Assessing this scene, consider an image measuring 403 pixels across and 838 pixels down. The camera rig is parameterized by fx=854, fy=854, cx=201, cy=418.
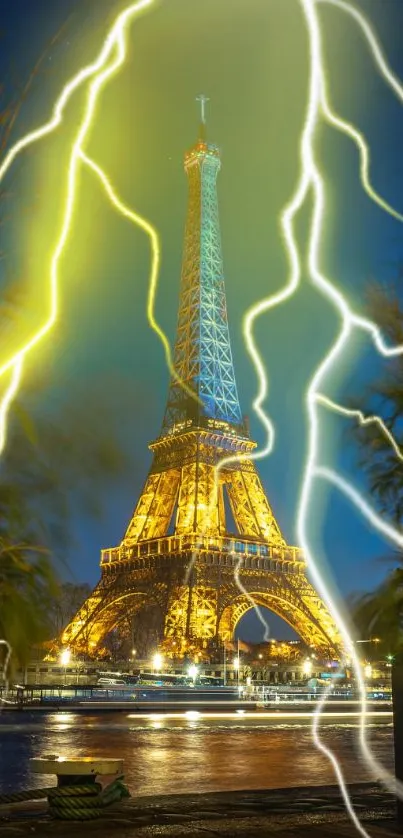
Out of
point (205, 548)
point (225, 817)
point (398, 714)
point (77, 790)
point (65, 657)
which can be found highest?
point (205, 548)

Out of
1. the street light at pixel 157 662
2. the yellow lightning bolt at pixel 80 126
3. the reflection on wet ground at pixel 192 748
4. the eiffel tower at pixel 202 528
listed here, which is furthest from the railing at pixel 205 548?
the yellow lightning bolt at pixel 80 126

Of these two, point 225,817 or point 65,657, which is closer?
point 225,817

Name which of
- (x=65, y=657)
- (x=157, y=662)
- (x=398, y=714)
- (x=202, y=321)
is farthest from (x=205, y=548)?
(x=398, y=714)

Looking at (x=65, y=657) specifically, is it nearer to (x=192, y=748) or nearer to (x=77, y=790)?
(x=192, y=748)

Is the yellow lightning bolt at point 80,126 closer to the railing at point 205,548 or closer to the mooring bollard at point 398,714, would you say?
the mooring bollard at point 398,714

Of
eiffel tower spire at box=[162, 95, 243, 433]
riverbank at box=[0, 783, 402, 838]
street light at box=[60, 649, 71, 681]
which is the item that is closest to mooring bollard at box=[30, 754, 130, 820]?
riverbank at box=[0, 783, 402, 838]

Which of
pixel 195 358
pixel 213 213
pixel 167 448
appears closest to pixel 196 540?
pixel 167 448

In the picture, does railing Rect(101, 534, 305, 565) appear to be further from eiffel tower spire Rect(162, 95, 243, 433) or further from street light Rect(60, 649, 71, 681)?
eiffel tower spire Rect(162, 95, 243, 433)
